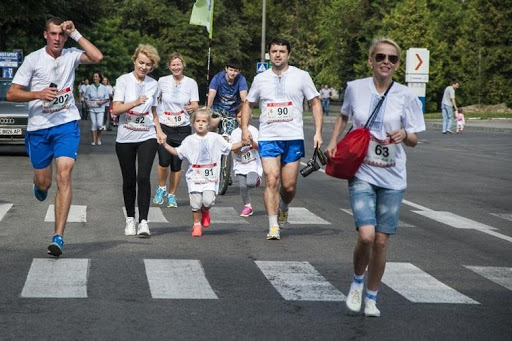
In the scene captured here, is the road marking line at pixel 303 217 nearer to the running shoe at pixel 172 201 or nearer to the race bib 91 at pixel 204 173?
the running shoe at pixel 172 201

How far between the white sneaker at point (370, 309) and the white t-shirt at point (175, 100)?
8.42 meters

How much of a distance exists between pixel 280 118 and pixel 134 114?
1.39 m

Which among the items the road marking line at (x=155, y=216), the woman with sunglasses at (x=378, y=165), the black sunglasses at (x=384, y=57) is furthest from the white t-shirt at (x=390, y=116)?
the road marking line at (x=155, y=216)

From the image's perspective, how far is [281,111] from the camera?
12.6 meters

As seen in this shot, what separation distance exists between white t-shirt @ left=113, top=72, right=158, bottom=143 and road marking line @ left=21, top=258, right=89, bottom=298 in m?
2.25

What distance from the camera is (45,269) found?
998 cm

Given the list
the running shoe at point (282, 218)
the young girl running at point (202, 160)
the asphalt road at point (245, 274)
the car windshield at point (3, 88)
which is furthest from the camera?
the car windshield at point (3, 88)

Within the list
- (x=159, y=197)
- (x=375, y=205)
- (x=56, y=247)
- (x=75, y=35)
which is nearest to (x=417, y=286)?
(x=375, y=205)

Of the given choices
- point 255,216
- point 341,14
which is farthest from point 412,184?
point 341,14

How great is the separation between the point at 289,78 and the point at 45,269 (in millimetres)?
3651

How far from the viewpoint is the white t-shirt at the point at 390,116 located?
8.27 meters

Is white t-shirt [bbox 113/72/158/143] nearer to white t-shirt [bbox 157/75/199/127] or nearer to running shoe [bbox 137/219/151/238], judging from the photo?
running shoe [bbox 137/219/151/238]

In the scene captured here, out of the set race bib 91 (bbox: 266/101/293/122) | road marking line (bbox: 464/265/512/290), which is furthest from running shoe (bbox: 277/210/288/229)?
road marking line (bbox: 464/265/512/290)

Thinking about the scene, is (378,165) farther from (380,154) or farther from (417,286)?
(417,286)
